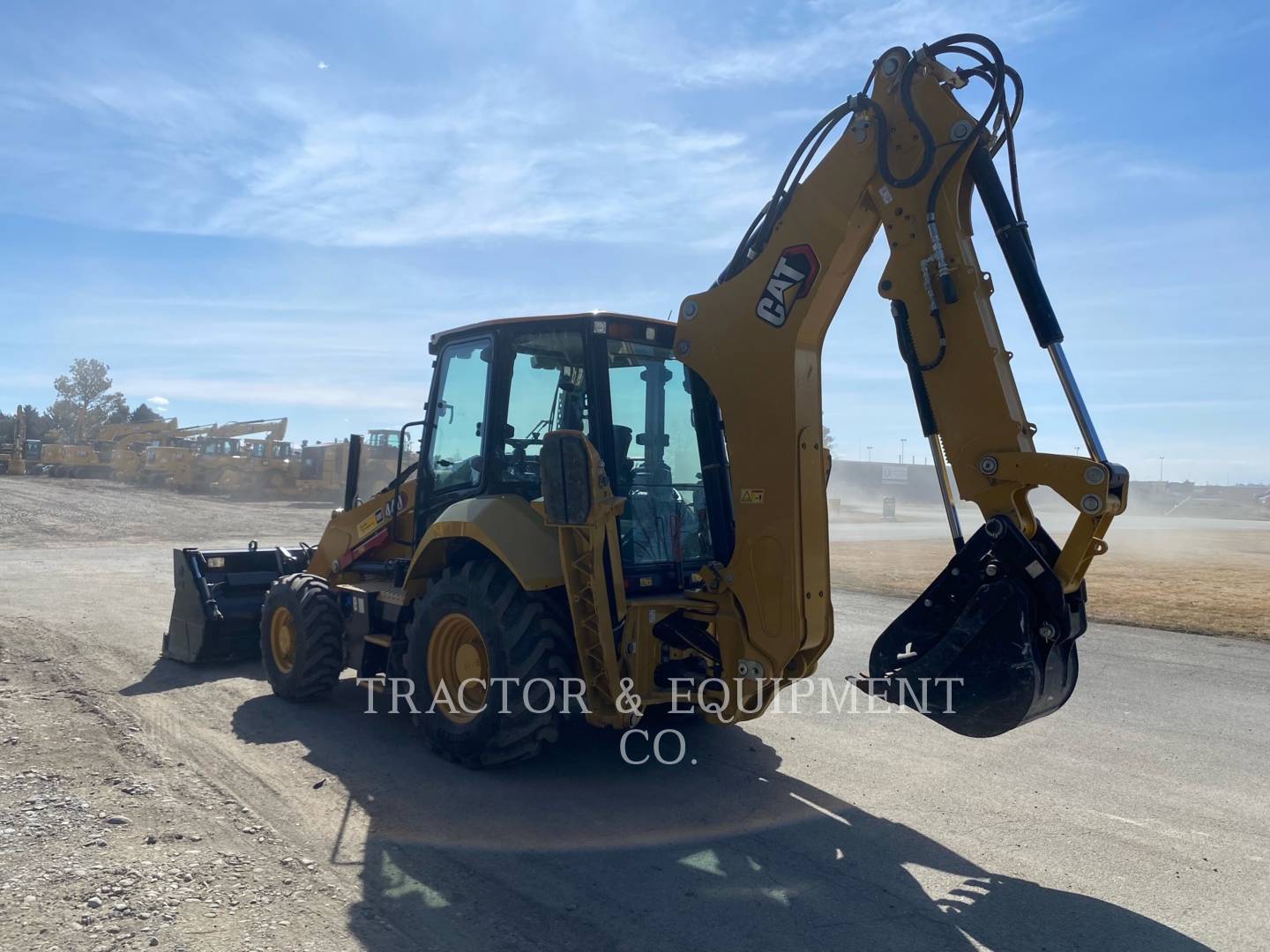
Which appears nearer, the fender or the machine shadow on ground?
the machine shadow on ground

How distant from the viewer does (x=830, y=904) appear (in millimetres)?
4008

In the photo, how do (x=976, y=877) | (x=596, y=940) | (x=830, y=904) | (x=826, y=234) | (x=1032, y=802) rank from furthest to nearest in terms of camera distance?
Answer: (x=1032, y=802), (x=826, y=234), (x=976, y=877), (x=830, y=904), (x=596, y=940)

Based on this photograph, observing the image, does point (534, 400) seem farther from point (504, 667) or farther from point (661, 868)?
point (661, 868)

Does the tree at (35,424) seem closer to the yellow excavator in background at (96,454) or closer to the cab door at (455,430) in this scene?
the yellow excavator in background at (96,454)

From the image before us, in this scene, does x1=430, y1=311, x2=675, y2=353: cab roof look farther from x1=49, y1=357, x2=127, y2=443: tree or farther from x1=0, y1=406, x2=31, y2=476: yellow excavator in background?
x1=49, y1=357, x2=127, y2=443: tree

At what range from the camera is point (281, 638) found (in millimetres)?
7496

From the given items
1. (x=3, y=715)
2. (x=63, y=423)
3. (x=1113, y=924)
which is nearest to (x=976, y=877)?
(x=1113, y=924)

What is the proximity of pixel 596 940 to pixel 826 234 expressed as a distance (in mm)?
3317

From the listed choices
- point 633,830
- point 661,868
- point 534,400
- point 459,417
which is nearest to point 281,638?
point 459,417

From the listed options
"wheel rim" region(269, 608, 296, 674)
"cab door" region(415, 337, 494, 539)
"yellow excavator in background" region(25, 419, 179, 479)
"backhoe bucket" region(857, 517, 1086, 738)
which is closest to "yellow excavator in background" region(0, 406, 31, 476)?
"yellow excavator in background" region(25, 419, 179, 479)

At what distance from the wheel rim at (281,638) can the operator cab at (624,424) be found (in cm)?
214

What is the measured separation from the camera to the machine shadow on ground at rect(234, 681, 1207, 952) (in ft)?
12.3

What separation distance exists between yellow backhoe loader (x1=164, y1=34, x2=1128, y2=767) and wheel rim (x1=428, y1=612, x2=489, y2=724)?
2 centimetres

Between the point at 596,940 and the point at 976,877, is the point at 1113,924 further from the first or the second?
the point at 596,940
